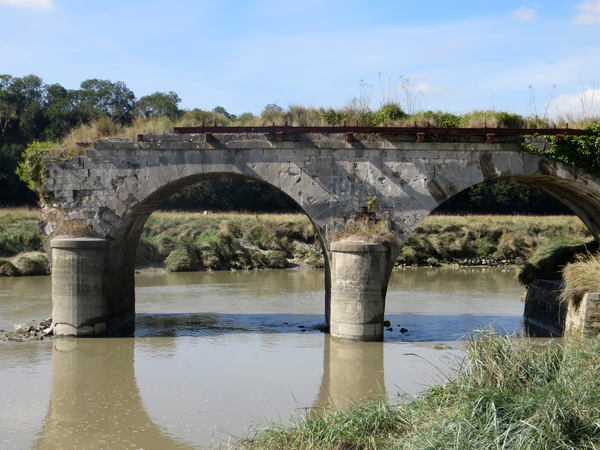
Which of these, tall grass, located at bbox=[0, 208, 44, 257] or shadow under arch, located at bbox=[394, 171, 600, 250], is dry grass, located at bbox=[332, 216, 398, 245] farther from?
tall grass, located at bbox=[0, 208, 44, 257]

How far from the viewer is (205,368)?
874 cm

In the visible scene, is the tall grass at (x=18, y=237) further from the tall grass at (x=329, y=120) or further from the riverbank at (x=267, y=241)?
the tall grass at (x=329, y=120)

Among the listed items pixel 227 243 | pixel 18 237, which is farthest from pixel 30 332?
pixel 227 243

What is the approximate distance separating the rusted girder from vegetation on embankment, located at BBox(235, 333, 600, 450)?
5013mm

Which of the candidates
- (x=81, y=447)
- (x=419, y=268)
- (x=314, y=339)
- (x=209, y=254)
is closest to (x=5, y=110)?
(x=209, y=254)

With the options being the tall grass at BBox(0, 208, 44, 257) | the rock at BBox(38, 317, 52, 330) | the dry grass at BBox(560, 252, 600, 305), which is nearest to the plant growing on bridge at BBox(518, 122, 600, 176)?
the dry grass at BBox(560, 252, 600, 305)

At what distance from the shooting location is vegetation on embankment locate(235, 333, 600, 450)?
456 centimetres

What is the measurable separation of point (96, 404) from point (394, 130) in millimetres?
6620

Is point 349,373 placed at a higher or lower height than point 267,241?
lower

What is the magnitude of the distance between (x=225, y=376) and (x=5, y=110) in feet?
115

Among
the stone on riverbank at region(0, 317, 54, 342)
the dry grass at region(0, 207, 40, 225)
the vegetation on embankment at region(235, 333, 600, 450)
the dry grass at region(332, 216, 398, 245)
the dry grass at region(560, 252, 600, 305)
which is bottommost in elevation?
the stone on riverbank at region(0, 317, 54, 342)

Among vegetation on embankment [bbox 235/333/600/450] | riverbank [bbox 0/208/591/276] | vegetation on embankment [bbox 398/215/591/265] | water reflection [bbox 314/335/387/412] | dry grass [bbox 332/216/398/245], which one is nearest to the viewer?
vegetation on embankment [bbox 235/333/600/450]

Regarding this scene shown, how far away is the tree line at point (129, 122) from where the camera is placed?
37.2 m

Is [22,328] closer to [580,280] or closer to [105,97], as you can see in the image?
[580,280]
